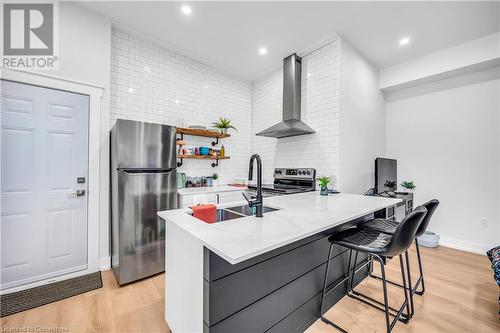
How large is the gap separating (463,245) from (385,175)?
1.70 m

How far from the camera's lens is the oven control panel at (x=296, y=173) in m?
3.23

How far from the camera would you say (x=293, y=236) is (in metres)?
1.09

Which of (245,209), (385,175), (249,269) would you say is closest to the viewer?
(249,269)

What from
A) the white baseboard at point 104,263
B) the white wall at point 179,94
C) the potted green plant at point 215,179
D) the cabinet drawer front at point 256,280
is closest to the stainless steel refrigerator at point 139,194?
the white baseboard at point 104,263

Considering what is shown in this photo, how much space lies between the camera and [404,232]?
4.30 feet

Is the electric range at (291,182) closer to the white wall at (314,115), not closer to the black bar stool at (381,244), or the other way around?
the white wall at (314,115)

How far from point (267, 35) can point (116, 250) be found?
11.2ft

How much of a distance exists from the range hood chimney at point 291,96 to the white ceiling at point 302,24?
21 cm

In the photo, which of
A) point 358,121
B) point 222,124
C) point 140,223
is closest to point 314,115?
point 358,121

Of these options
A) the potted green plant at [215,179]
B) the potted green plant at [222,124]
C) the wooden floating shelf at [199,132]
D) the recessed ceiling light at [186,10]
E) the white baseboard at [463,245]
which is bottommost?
the white baseboard at [463,245]

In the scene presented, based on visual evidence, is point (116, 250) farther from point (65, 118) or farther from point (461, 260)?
point (461, 260)

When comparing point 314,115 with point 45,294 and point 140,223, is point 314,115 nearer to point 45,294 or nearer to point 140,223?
point 140,223

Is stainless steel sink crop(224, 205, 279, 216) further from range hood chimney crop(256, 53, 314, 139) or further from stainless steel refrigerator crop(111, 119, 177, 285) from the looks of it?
range hood chimney crop(256, 53, 314, 139)

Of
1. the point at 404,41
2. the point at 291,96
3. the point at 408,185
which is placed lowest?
the point at 408,185
